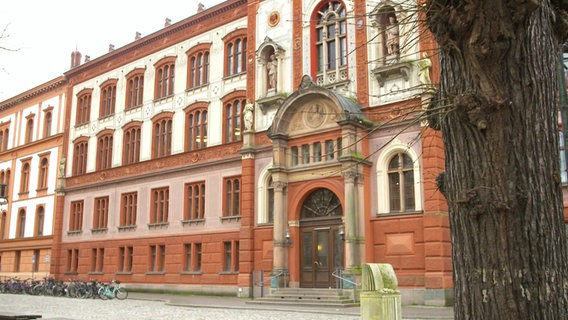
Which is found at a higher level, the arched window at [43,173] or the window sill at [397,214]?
the arched window at [43,173]

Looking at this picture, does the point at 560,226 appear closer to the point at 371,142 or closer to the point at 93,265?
the point at 371,142

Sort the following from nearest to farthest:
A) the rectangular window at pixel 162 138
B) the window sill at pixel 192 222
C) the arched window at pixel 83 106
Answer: the window sill at pixel 192 222
the rectangular window at pixel 162 138
the arched window at pixel 83 106

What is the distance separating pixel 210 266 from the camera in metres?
28.9

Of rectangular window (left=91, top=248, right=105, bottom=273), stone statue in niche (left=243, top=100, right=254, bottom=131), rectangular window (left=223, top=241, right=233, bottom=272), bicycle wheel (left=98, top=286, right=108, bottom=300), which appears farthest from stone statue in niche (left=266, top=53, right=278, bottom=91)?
rectangular window (left=91, top=248, right=105, bottom=273)

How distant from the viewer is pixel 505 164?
14.0 ft

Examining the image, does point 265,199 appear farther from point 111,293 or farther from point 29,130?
point 29,130

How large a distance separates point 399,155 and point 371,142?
139 cm

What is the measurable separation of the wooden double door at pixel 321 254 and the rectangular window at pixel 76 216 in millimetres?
18984

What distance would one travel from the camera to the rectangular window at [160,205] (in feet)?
106

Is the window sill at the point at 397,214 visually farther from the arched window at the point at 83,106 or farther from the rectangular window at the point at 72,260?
the arched window at the point at 83,106


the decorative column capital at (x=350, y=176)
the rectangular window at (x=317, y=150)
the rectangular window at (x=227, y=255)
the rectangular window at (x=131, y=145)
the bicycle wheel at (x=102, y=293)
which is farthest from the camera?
the rectangular window at (x=131, y=145)

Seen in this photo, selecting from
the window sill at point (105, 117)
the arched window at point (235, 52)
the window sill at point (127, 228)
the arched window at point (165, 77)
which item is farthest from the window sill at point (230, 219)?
the window sill at point (105, 117)

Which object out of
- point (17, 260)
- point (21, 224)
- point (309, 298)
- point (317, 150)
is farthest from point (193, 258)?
point (21, 224)

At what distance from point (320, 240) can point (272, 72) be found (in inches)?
324
